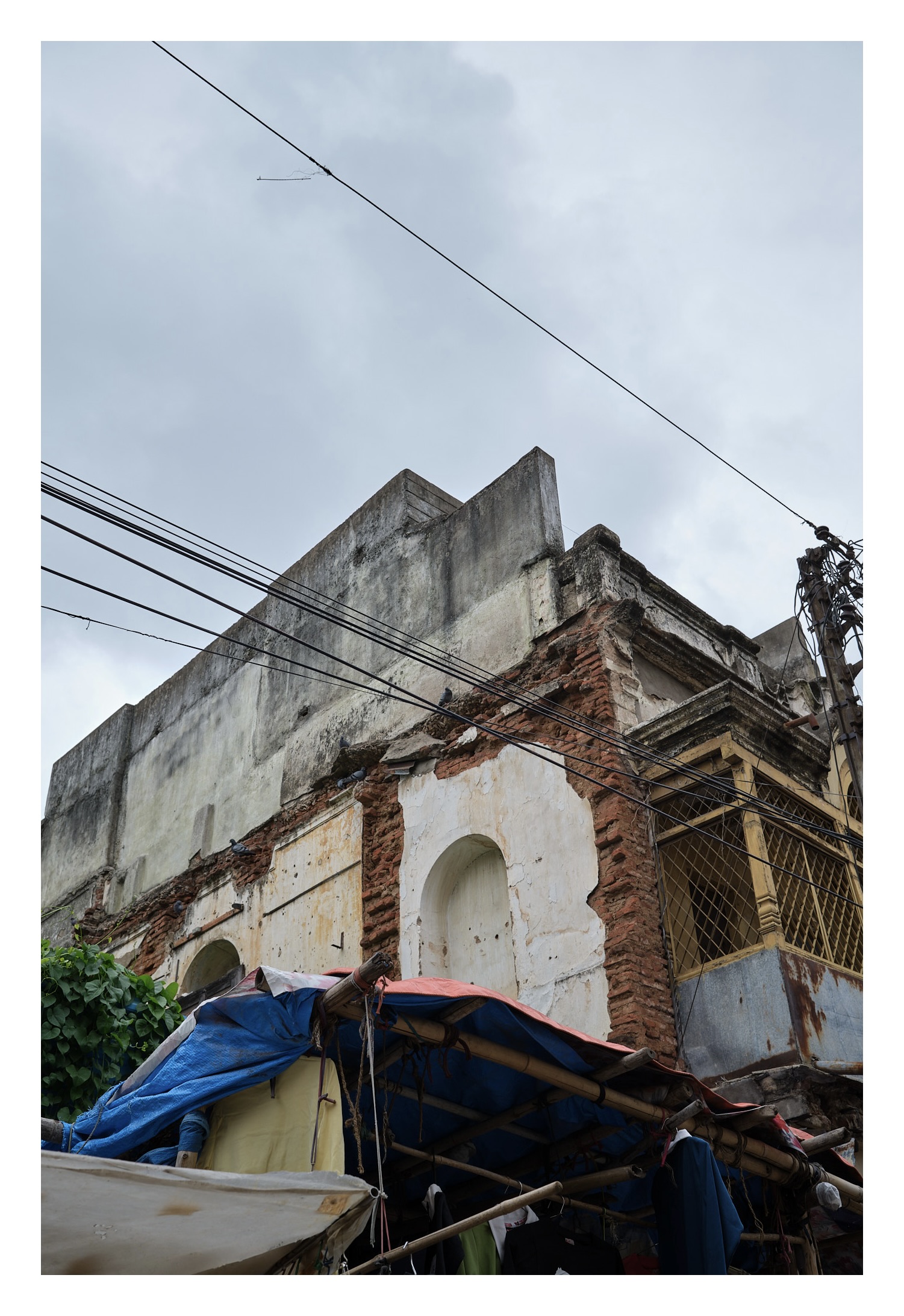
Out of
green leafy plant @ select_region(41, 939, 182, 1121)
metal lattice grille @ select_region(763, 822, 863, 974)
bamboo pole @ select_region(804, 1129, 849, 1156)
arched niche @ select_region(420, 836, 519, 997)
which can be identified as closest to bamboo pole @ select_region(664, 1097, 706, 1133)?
bamboo pole @ select_region(804, 1129, 849, 1156)

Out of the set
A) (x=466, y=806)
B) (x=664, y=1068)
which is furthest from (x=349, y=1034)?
(x=466, y=806)

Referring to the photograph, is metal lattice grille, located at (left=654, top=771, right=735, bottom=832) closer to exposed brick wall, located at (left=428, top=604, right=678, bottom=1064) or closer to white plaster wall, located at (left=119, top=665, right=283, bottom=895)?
exposed brick wall, located at (left=428, top=604, right=678, bottom=1064)

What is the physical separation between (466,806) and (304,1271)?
629 cm

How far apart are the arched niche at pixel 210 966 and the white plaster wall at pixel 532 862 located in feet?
11.7

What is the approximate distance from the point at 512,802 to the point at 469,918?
1187 millimetres

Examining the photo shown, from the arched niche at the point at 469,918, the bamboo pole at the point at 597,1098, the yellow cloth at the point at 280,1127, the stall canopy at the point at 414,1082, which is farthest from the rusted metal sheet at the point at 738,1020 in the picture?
the yellow cloth at the point at 280,1127

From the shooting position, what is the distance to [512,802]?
1039 centimetres

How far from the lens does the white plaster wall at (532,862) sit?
9.10m

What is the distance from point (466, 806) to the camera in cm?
1079

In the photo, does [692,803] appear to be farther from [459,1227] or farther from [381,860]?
[459,1227]

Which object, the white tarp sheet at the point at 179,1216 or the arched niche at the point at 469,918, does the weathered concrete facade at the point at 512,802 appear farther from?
the white tarp sheet at the point at 179,1216

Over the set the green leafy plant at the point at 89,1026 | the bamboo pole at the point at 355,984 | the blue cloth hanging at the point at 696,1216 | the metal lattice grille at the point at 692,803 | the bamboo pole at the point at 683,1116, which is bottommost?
the blue cloth hanging at the point at 696,1216

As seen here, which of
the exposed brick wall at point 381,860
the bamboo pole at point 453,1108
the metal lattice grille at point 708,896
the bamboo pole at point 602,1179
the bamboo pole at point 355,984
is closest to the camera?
the bamboo pole at point 355,984

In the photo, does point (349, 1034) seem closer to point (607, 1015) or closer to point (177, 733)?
point (607, 1015)
